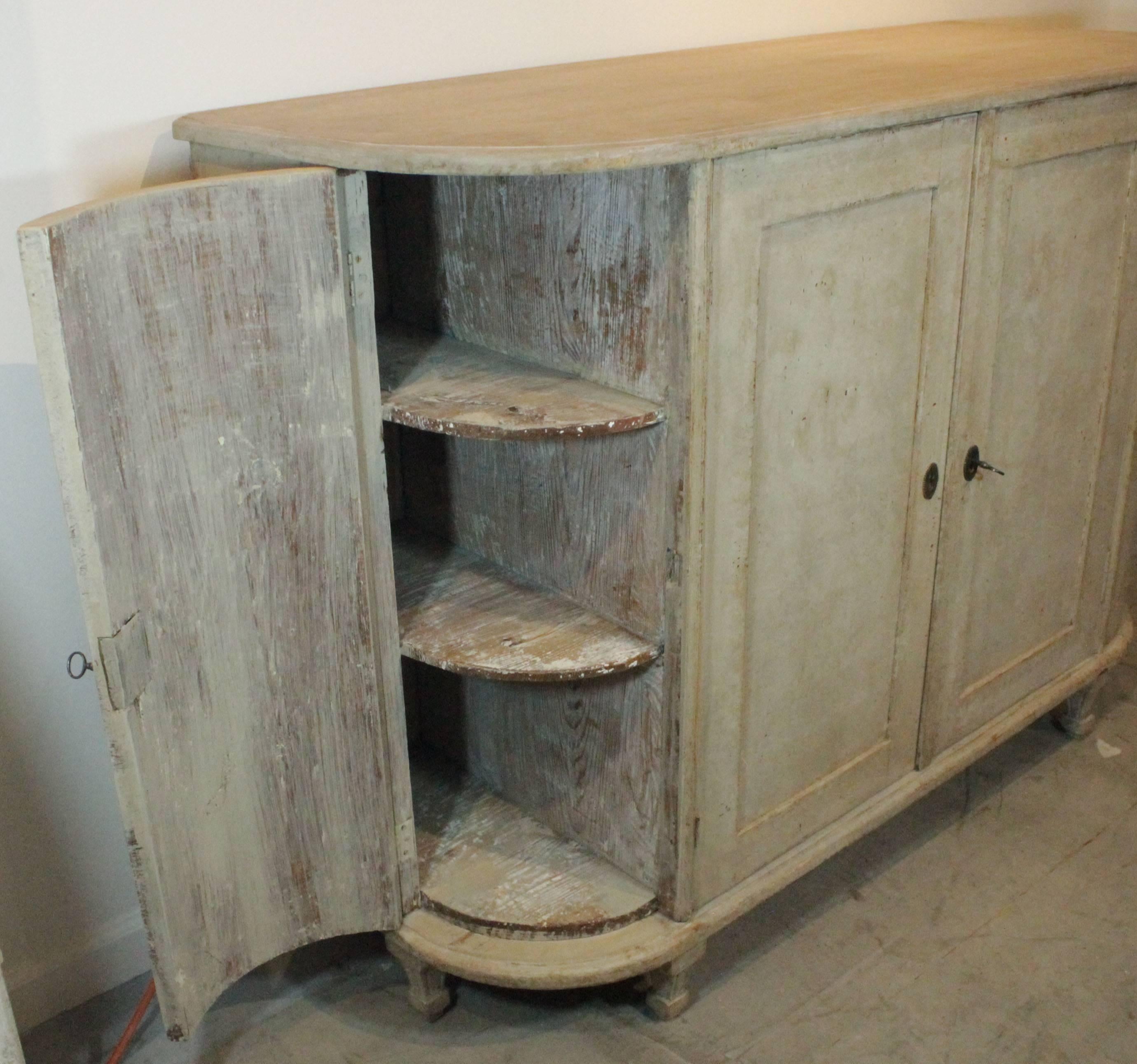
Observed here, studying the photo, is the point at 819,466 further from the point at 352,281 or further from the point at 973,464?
the point at 352,281

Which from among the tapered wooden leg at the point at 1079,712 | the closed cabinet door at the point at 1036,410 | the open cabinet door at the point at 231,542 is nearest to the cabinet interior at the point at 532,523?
the open cabinet door at the point at 231,542

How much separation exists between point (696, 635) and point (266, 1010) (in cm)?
90

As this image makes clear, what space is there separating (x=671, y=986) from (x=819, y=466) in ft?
2.56

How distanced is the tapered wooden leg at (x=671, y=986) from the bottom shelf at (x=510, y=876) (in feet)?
0.34

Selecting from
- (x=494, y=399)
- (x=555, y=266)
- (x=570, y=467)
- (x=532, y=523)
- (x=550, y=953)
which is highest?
(x=555, y=266)

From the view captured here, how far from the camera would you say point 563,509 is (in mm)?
1770

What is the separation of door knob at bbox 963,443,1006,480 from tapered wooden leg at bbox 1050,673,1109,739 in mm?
737

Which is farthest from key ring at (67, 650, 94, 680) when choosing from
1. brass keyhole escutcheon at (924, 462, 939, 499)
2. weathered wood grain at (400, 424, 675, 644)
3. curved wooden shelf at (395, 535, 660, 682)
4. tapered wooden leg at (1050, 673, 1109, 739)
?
tapered wooden leg at (1050, 673, 1109, 739)

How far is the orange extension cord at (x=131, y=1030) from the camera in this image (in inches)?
73.1

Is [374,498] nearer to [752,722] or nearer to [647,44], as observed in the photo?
[752,722]

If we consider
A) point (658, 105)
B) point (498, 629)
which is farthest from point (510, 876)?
point (658, 105)

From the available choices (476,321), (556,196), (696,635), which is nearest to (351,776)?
(696,635)

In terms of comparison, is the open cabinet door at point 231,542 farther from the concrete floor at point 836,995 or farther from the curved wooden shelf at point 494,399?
the concrete floor at point 836,995

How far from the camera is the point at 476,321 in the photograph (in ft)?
5.87
